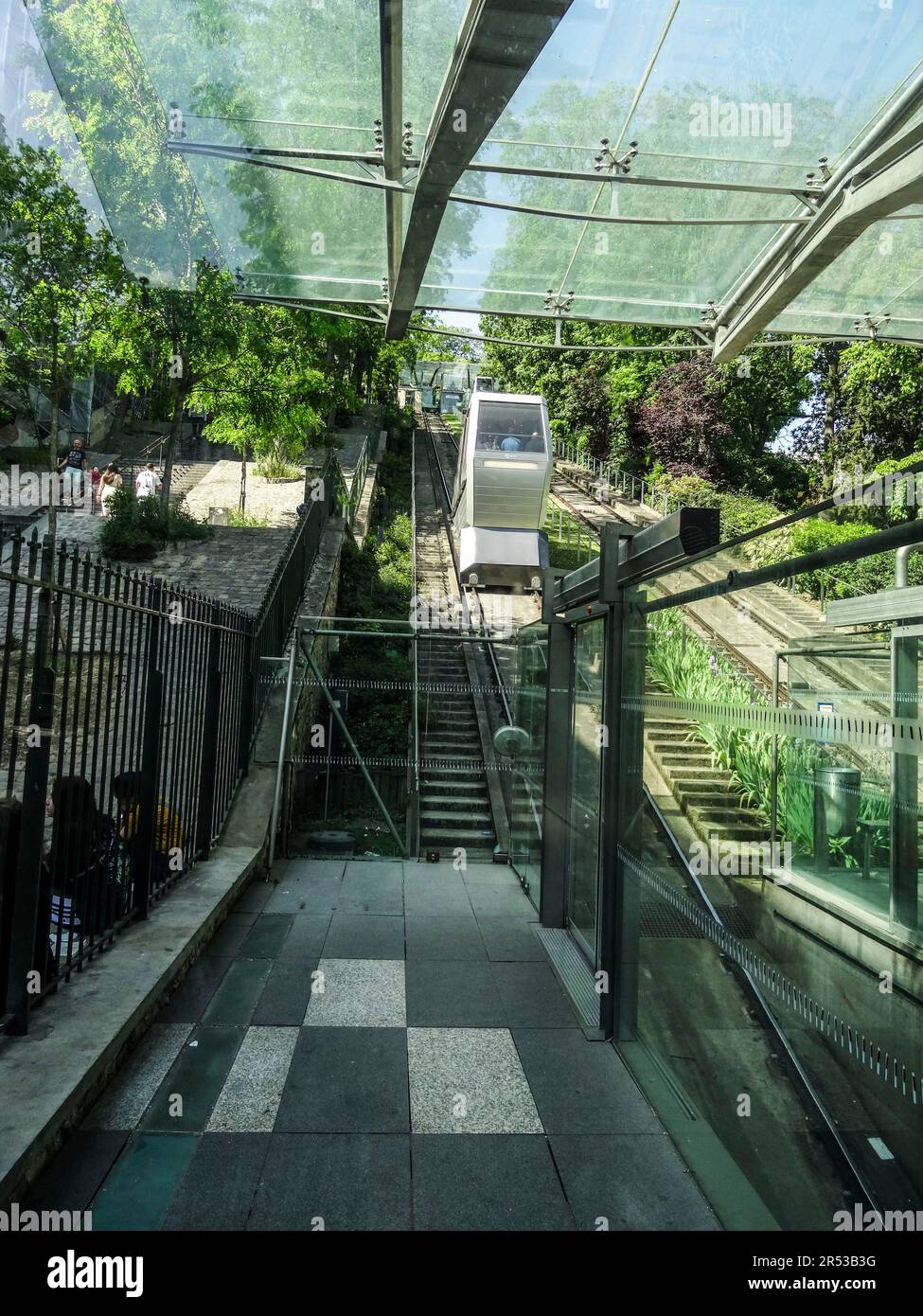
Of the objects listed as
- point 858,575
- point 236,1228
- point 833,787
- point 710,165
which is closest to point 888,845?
point 833,787

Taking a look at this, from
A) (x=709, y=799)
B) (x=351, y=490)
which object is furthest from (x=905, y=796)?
(x=351, y=490)

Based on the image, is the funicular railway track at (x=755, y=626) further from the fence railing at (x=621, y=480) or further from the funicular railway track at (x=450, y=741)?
the fence railing at (x=621, y=480)

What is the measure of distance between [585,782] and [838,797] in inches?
138

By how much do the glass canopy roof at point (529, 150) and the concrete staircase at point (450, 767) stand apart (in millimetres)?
5522

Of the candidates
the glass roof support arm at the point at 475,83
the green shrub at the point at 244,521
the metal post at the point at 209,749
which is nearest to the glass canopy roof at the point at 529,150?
the glass roof support arm at the point at 475,83

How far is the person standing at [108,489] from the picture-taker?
62.5ft

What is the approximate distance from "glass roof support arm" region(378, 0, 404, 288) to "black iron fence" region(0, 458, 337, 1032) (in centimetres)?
329

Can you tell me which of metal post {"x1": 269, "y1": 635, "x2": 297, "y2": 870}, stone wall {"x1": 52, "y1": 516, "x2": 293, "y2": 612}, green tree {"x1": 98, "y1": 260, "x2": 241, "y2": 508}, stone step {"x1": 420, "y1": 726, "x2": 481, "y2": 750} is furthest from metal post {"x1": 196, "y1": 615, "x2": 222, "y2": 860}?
green tree {"x1": 98, "y1": 260, "x2": 241, "y2": 508}

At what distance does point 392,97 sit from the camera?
569 cm

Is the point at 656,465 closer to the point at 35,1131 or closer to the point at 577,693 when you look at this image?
the point at 577,693

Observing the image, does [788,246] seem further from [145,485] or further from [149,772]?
[145,485]

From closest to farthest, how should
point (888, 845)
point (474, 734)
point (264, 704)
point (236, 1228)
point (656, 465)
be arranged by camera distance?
1. point (888, 845)
2. point (236, 1228)
3. point (264, 704)
4. point (474, 734)
5. point (656, 465)

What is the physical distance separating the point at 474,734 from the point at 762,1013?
424 inches

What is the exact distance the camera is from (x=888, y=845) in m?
2.21
